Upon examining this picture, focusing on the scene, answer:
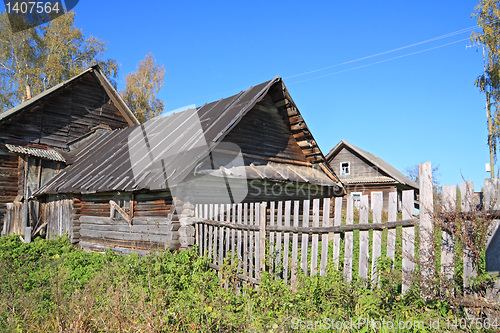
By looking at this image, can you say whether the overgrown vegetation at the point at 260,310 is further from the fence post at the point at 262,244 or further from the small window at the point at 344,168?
the small window at the point at 344,168

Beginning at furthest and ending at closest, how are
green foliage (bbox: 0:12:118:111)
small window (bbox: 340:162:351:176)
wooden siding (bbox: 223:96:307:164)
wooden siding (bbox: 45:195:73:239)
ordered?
small window (bbox: 340:162:351:176) < green foliage (bbox: 0:12:118:111) < wooden siding (bbox: 45:195:73:239) < wooden siding (bbox: 223:96:307:164)

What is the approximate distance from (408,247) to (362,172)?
27004 millimetres

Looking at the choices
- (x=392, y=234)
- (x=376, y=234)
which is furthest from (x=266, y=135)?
(x=392, y=234)

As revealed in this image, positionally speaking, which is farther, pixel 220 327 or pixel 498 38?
pixel 498 38

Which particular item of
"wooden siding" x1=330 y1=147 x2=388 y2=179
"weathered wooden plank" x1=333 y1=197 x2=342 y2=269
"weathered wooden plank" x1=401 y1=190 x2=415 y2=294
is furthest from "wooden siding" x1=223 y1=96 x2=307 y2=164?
"wooden siding" x1=330 y1=147 x2=388 y2=179

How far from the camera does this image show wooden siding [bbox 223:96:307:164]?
11.0 m

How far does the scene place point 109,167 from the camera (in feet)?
40.0

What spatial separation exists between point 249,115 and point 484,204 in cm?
851

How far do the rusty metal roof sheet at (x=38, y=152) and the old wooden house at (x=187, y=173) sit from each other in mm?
1549

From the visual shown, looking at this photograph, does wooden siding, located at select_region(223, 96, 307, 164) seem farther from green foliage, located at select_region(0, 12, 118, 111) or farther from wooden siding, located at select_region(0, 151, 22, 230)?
green foliage, located at select_region(0, 12, 118, 111)

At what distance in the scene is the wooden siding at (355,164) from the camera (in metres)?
29.7

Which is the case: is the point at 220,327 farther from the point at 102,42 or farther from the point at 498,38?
the point at 102,42

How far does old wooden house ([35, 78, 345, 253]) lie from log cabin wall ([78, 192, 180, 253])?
0.03 m

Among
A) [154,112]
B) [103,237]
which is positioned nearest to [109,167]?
[103,237]
